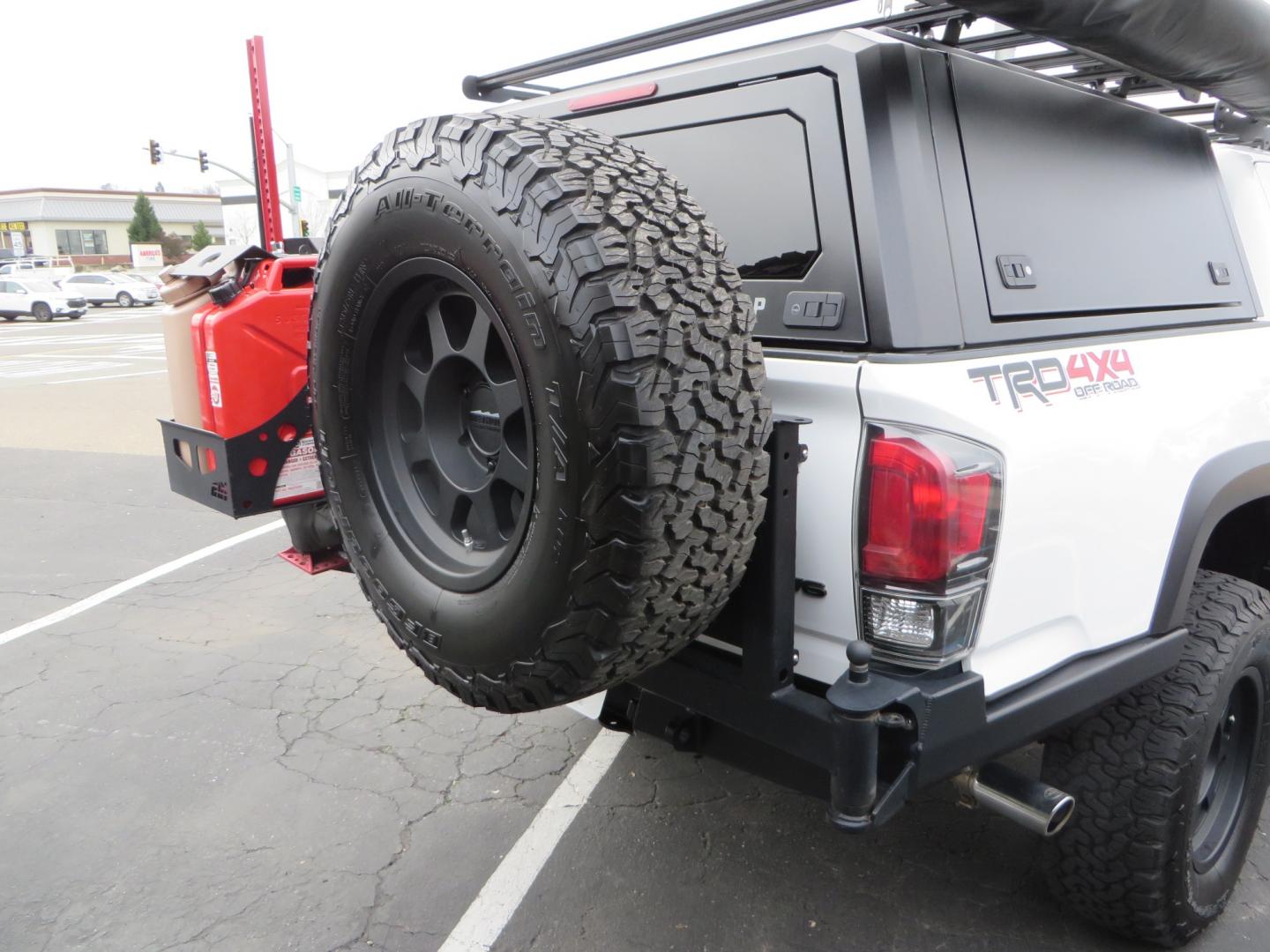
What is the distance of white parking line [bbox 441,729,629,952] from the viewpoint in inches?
103

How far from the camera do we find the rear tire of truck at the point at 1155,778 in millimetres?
2281

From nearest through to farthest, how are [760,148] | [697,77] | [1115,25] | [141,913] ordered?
[1115,25]
[760,148]
[697,77]
[141,913]

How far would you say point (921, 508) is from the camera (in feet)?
6.14

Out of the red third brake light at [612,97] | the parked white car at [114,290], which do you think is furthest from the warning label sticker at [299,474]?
the parked white car at [114,290]

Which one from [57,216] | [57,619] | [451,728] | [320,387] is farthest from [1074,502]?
[57,216]

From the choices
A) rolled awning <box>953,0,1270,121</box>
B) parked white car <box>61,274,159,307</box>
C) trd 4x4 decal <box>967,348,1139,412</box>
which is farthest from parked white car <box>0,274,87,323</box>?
trd 4x4 decal <box>967,348,1139,412</box>

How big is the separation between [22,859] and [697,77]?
9.83ft

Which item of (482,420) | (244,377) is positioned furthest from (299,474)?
(482,420)

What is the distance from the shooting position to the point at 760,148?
2291 mm

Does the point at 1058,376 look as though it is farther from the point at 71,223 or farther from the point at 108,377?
the point at 71,223

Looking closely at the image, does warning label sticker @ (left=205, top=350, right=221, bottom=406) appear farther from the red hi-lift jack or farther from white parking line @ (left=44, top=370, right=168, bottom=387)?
white parking line @ (left=44, top=370, right=168, bottom=387)

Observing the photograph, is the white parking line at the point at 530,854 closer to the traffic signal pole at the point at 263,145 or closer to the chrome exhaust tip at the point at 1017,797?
the chrome exhaust tip at the point at 1017,797

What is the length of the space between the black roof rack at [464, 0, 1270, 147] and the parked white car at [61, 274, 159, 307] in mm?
42991

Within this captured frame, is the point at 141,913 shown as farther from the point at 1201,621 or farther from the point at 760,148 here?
the point at 1201,621
